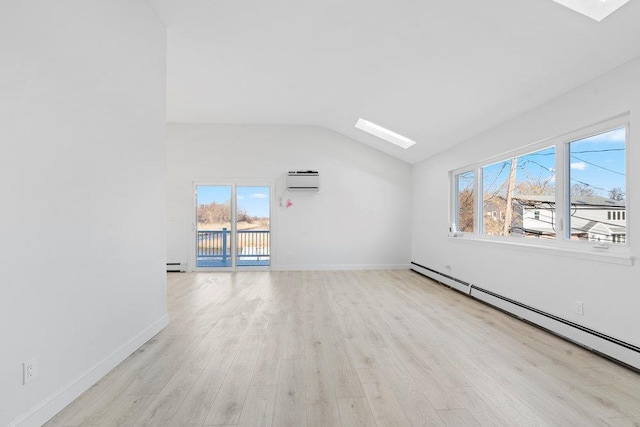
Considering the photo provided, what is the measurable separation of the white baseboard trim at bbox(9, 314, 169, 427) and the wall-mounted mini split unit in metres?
4.37

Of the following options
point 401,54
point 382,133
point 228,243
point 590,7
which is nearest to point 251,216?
point 228,243

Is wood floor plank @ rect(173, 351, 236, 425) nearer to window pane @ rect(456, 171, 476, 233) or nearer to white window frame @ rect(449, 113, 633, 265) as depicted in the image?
white window frame @ rect(449, 113, 633, 265)

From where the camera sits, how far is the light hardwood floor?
1845 mm

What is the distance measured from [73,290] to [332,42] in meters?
3.22

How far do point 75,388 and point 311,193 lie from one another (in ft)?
17.8

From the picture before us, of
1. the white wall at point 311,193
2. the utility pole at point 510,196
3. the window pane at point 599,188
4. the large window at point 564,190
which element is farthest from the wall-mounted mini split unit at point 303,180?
the window pane at point 599,188

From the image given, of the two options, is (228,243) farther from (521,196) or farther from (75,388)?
Result: (521,196)

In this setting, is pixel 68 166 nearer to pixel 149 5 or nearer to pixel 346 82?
pixel 149 5

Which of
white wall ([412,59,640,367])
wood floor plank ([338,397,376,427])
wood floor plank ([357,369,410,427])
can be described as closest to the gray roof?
white wall ([412,59,640,367])

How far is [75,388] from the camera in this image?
2.03 metres

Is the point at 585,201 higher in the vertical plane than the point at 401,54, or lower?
lower

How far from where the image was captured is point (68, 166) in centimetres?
200

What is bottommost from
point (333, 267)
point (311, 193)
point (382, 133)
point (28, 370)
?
point (333, 267)

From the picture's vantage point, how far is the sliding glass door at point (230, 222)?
7.01 meters
